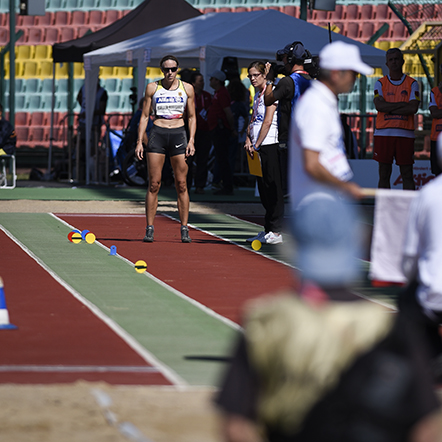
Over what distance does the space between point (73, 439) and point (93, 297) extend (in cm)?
377

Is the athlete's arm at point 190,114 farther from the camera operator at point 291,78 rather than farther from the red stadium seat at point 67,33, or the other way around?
the red stadium seat at point 67,33

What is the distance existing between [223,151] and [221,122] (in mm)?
573

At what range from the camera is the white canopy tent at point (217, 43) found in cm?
1938

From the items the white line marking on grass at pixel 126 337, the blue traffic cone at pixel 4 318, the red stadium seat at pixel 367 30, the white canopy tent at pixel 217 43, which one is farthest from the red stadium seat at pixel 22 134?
the blue traffic cone at pixel 4 318

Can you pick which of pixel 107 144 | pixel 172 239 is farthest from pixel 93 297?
pixel 107 144

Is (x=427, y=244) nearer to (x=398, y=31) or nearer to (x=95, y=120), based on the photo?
(x=95, y=120)

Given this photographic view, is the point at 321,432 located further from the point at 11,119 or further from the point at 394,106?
the point at 11,119

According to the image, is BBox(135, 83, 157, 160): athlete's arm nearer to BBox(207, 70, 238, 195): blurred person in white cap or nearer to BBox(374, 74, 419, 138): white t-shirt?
BBox(374, 74, 419, 138): white t-shirt

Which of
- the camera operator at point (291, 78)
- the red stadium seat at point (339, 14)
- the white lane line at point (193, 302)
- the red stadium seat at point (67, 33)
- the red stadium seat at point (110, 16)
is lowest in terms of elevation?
the white lane line at point (193, 302)

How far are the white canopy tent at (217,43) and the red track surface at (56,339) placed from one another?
11.2 m

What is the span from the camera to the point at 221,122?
19.0 meters

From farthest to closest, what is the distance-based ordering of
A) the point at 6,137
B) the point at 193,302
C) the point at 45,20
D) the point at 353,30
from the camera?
the point at 45,20, the point at 353,30, the point at 6,137, the point at 193,302

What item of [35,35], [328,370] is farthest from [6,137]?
[328,370]

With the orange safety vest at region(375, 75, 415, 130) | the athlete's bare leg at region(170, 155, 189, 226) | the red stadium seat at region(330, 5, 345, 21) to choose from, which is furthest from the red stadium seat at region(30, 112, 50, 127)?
the athlete's bare leg at region(170, 155, 189, 226)
